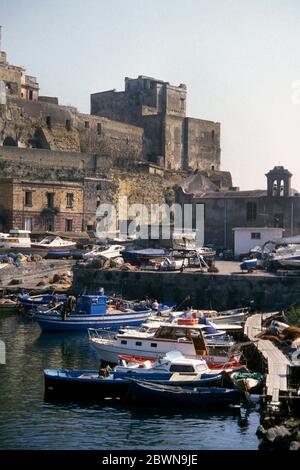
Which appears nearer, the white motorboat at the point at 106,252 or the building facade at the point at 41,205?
the white motorboat at the point at 106,252

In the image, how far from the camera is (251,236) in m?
53.7

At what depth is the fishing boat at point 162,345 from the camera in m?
29.2

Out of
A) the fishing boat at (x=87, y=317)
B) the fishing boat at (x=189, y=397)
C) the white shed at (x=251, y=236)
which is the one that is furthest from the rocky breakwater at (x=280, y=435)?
the white shed at (x=251, y=236)

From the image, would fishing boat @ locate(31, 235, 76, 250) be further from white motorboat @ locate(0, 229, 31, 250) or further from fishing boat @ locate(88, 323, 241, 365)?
fishing boat @ locate(88, 323, 241, 365)

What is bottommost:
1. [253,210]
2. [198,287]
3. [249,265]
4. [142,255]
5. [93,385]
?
[93,385]

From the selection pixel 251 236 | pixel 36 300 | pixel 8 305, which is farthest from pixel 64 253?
pixel 251 236

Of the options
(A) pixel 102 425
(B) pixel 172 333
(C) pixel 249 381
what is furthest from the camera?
(B) pixel 172 333

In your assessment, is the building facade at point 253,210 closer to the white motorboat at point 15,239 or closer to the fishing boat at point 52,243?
the fishing boat at point 52,243

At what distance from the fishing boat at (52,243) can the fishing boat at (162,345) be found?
24.9 m

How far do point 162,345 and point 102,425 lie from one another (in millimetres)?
7369

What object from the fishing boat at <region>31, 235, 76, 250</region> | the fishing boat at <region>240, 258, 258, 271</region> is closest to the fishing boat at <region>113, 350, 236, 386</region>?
the fishing boat at <region>240, 258, 258, 271</region>

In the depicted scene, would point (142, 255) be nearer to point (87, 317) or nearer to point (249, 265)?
point (249, 265)
